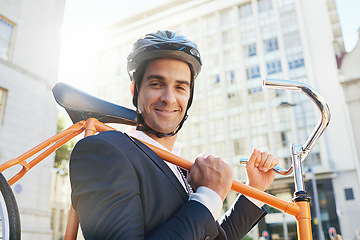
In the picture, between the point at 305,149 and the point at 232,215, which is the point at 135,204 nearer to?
the point at 232,215

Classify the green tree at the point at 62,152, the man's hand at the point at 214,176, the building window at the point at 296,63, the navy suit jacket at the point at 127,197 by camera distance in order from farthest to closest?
the building window at the point at 296,63 < the green tree at the point at 62,152 < the man's hand at the point at 214,176 < the navy suit jacket at the point at 127,197

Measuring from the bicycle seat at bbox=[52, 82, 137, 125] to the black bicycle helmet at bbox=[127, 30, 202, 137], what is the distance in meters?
0.39

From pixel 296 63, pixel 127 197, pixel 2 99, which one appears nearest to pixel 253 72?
pixel 296 63

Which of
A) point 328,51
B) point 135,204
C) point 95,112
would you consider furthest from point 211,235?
→ point 328,51

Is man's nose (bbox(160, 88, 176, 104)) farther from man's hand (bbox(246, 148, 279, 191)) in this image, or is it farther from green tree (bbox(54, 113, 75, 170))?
green tree (bbox(54, 113, 75, 170))

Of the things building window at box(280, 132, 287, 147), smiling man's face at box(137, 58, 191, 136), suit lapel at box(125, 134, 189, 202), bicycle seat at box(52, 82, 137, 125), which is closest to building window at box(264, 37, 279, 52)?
building window at box(280, 132, 287, 147)

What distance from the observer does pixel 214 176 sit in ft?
3.95

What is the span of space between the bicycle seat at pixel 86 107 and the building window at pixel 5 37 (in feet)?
27.1

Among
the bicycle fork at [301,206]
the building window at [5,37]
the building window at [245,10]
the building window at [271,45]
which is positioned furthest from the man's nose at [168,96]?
the building window at [245,10]

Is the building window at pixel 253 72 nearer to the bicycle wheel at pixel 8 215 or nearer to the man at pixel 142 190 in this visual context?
the bicycle wheel at pixel 8 215

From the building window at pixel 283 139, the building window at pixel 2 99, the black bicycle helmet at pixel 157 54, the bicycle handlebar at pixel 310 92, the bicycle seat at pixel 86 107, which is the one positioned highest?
the building window at pixel 283 139

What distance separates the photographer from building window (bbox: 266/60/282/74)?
27720mm

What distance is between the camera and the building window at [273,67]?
27.7 meters

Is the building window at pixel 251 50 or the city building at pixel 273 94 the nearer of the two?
the city building at pixel 273 94
